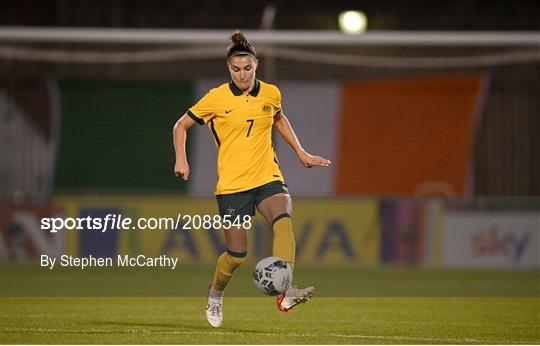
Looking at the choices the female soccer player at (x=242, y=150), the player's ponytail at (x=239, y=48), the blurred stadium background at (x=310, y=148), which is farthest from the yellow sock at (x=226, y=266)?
the blurred stadium background at (x=310, y=148)

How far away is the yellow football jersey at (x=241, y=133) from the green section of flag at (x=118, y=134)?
10.4m

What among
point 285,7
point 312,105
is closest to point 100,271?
point 312,105

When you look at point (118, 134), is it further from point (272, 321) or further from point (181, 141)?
point (181, 141)

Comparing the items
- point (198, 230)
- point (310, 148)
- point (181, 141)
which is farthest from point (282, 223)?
point (310, 148)

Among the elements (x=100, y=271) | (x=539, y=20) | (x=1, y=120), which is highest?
→ (x=539, y=20)

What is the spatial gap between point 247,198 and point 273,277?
759 millimetres

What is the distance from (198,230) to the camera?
55.8 ft

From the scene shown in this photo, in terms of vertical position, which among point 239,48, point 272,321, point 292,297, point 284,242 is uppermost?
point 239,48

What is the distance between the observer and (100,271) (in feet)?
53.6

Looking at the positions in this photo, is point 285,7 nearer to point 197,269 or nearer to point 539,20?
point 539,20

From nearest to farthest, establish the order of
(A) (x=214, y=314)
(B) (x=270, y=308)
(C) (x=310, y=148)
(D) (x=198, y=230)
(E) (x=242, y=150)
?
(E) (x=242, y=150) < (A) (x=214, y=314) < (B) (x=270, y=308) < (D) (x=198, y=230) < (C) (x=310, y=148)

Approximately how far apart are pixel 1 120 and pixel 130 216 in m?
2.79
